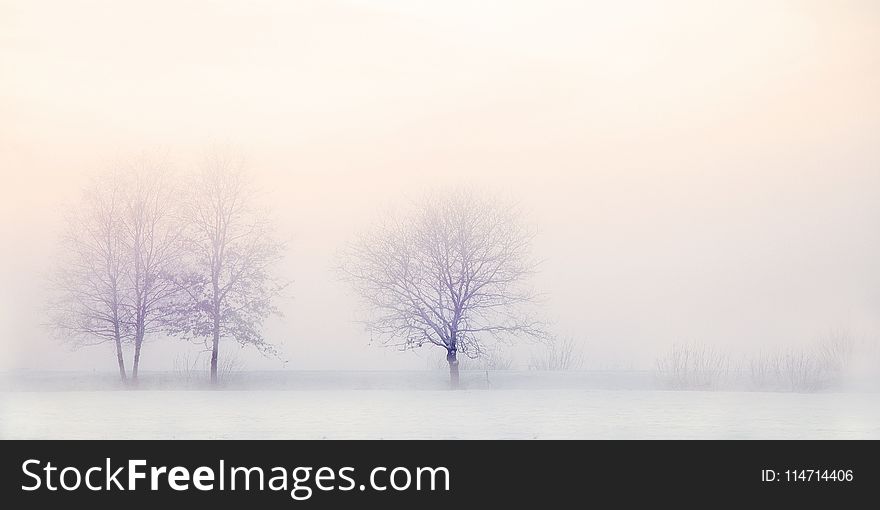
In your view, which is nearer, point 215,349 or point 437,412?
point 437,412

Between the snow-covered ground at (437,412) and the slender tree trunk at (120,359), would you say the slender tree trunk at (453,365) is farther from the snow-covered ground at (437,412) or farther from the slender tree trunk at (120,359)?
the slender tree trunk at (120,359)

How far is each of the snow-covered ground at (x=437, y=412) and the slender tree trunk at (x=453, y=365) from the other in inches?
15.8

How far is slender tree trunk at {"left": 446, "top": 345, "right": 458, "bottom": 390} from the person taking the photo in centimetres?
2298

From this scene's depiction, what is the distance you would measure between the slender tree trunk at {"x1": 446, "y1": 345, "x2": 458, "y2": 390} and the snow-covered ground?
1.32 feet

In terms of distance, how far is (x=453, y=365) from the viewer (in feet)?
75.9

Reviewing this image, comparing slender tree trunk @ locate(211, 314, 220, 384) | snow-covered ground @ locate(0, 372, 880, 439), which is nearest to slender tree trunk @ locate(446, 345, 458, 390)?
snow-covered ground @ locate(0, 372, 880, 439)

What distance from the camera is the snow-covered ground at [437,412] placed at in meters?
13.8

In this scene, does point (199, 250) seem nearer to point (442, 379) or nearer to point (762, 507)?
point (442, 379)

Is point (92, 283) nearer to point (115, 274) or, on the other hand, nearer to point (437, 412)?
point (115, 274)

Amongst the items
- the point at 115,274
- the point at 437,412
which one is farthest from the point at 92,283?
the point at 437,412

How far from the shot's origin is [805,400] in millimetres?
20250

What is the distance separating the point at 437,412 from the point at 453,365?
615cm

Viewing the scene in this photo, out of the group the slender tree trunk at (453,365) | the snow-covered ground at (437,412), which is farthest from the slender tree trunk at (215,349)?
the slender tree trunk at (453,365)

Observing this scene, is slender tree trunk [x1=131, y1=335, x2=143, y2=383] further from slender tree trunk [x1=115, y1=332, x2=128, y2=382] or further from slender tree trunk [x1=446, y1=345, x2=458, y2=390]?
slender tree trunk [x1=446, y1=345, x2=458, y2=390]
